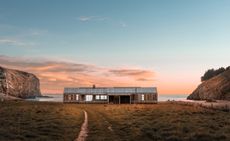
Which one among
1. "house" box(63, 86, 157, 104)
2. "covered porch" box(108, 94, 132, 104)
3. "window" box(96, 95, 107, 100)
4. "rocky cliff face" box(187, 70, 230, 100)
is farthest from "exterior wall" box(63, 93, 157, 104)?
"rocky cliff face" box(187, 70, 230, 100)

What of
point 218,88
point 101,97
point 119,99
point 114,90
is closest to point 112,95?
point 114,90

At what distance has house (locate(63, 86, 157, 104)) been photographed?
101 metres

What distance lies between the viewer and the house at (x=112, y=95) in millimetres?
101062

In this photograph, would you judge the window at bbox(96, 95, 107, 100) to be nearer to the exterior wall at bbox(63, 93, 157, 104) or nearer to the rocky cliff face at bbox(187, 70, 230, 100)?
the exterior wall at bbox(63, 93, 157, 104)

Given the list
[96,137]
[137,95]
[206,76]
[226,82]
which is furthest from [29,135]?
[206,76]

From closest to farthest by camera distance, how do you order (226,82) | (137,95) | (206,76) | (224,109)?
(224,109) < (137,95) < (226,82) < (206,76)

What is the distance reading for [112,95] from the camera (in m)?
103

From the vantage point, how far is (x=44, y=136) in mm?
24875

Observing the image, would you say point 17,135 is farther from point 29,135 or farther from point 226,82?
point 226,82

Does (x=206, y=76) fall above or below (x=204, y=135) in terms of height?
above

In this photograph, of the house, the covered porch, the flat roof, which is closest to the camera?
the house

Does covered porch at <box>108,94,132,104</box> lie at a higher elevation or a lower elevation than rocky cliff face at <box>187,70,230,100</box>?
lower

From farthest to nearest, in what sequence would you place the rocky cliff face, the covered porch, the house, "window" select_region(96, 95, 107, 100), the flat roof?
the rocky cliff face
"window" select_region(96, 95, 107, 100)
the covered porch
the flat roof
the house

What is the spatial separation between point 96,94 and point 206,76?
117 m
